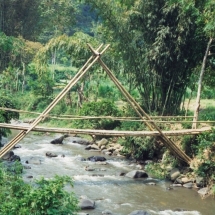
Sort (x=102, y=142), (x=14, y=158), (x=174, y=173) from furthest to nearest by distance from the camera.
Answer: (x=102, y=142) < (x=14, y=158) < (x=174, y=173)

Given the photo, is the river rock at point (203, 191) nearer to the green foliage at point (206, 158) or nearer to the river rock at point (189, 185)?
the green foliage at point (206, 158)

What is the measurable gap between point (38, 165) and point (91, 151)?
2435mm

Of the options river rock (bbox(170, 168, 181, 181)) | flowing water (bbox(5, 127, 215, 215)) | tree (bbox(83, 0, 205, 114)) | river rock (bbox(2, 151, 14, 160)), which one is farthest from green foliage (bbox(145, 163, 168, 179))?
river rock (bbox(2, 151, 14, 160))

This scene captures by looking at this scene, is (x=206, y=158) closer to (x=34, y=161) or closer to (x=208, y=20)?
(x=208, y=20)

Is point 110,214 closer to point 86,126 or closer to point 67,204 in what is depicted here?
point 67,204

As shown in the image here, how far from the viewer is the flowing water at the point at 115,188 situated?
27.4 feet

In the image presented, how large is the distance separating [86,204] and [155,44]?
5.94 metres

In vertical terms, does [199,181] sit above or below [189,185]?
above

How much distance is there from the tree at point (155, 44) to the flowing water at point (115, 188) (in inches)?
102

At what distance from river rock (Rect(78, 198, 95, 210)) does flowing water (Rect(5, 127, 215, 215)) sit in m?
0.10

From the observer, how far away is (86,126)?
14234 millimetres

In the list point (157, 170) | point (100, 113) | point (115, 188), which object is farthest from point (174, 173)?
point (100, 113)

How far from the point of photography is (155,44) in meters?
12.5

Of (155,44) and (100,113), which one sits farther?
(100,113)
